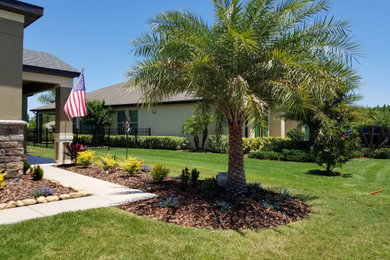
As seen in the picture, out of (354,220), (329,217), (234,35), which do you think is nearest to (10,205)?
(234,35)

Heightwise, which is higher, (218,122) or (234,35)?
(234,35)

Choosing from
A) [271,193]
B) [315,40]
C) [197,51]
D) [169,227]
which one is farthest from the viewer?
[271,193]

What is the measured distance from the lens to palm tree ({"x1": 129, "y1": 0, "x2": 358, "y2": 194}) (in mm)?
6180

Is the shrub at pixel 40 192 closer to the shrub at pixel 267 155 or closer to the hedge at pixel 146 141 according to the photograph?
the shrub at pixel 267 155

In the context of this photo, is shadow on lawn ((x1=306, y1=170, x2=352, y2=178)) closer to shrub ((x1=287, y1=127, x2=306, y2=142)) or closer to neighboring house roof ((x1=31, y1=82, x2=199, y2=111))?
neighboring house roof ((x1=31, y1=82, x2=199, y2=111))

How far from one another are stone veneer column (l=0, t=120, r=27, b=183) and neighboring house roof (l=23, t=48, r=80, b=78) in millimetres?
3994

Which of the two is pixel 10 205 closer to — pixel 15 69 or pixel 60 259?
pixel 60 259

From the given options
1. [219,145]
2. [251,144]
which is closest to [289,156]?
[251,144]

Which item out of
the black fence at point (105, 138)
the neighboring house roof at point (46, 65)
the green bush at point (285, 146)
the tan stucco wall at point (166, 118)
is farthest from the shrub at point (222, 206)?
the black fence at point (105, 138)

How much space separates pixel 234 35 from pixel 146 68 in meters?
2.12

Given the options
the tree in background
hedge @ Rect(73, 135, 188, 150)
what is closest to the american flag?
hedge @ Rect(73, 135, 188, 150)

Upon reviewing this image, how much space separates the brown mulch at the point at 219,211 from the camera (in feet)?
18.1

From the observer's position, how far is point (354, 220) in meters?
5.97

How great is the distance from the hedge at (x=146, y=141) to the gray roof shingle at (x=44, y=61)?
7.74 m
